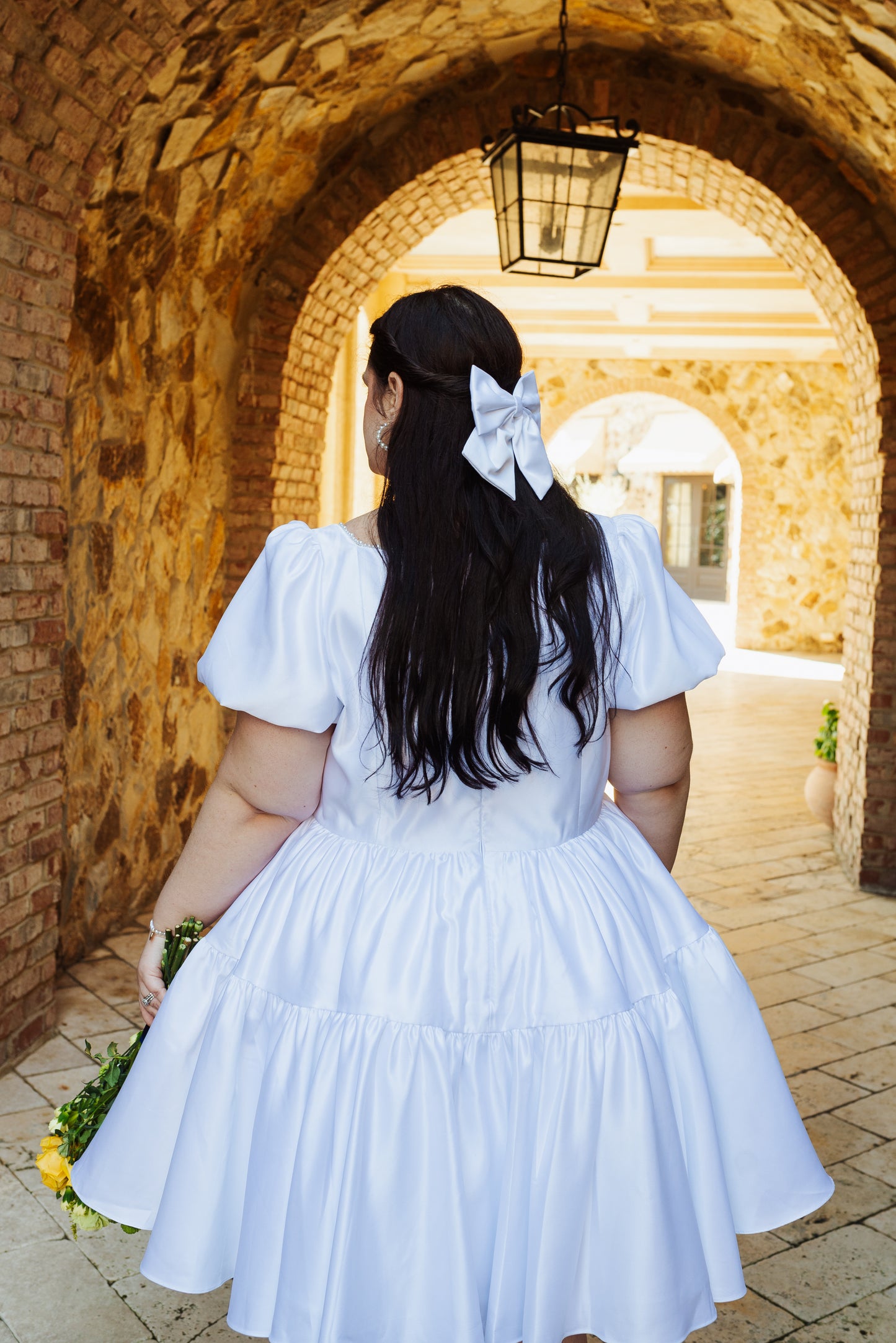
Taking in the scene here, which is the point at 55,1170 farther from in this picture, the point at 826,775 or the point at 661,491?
the point at 661,491

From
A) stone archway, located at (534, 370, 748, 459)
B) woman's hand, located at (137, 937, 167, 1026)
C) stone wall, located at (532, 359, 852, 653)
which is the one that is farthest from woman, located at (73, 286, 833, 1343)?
stone wall, located at (532, 359, 852, 653)

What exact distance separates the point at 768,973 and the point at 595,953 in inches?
→ 115

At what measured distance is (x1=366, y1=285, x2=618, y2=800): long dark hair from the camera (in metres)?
1.41

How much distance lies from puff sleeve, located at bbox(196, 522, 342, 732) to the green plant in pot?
196 inches

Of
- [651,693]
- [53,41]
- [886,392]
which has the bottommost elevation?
[651,693]

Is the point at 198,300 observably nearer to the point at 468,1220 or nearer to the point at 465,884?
the point at 465,884

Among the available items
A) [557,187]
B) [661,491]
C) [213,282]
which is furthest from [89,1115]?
[661,491]

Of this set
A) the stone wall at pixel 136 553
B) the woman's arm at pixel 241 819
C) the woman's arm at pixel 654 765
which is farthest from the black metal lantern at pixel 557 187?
the woman's arm at pixel 241 819

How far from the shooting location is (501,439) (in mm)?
1402

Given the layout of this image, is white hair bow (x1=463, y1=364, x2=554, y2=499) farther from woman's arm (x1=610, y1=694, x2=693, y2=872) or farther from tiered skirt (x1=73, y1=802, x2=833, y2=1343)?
tiered skirt (x1=73, y1=802, x2=833, y2=1343)

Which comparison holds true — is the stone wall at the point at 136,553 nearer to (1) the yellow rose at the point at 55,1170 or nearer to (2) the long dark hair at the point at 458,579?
(1) the yellow rose at the point at 55,1170

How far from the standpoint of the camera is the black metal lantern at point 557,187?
3828 mm

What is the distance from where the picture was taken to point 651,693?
1552mm

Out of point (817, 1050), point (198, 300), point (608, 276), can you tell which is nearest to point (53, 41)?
point (198, 300)
